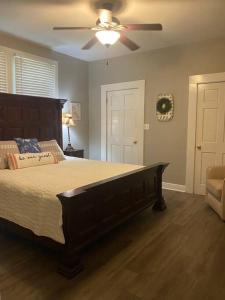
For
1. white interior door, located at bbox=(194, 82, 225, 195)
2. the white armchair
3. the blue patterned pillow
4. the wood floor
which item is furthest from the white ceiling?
the wood floor

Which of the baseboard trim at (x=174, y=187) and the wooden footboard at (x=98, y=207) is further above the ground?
the wooden footboard at (x=98, y=207)

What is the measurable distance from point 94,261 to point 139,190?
3.75 feet

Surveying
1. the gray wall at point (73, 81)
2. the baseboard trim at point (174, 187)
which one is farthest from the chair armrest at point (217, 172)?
the gray wall at point (73, 81)

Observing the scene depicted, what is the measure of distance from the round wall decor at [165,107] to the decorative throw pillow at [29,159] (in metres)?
2.25

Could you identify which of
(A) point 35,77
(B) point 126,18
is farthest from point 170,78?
(A) point 35,77

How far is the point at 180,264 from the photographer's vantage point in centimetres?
232

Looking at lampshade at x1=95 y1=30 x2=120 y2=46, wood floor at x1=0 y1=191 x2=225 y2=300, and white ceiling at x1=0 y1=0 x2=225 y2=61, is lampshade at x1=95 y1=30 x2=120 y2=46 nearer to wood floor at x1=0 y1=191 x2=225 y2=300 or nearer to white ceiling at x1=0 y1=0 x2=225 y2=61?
white ceiling at x1=0 y1=0 x2=225 y2=61

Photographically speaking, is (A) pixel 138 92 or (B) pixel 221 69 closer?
(B) pixel 221 69

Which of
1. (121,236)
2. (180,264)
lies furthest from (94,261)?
(180,264)

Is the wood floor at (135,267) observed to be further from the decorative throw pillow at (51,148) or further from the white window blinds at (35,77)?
the white window blinds at (35,77)

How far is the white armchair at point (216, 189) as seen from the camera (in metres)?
3.26

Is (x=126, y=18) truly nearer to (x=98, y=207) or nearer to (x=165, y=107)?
(x=165, y=107)

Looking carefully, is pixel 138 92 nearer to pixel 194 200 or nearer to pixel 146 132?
pixel 146 132

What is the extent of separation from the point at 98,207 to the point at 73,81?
3.57m
